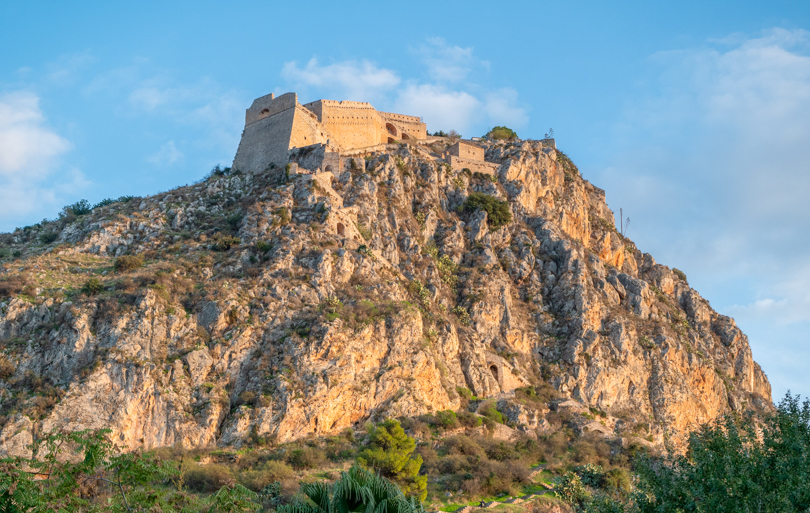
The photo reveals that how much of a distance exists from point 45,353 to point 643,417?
140 feet

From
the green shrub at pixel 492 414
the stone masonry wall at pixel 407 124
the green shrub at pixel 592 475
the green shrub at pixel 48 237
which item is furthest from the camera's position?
the stone masonry wall at pixel 407 124

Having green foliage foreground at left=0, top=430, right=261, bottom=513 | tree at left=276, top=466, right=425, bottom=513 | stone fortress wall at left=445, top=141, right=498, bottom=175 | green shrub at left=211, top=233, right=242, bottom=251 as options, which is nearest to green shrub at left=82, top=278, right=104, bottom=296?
green shrub at left=211, top=233, right=242, bottom=251

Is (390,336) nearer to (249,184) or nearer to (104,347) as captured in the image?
(104,347)

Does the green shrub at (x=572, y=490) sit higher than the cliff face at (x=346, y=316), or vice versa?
the cliff face at (x=346, y=316)

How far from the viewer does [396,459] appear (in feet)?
121

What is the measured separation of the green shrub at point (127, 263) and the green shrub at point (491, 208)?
98.0ft

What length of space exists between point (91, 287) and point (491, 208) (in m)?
35.7

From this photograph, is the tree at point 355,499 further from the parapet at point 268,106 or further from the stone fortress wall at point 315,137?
the parapet at point 268,106

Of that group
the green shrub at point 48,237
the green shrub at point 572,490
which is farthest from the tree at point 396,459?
the green shrub at point 48,237

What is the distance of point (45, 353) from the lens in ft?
129

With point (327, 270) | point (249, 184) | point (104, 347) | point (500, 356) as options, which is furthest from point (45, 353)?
point (500, 356)

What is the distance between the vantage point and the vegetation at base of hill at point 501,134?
291ft

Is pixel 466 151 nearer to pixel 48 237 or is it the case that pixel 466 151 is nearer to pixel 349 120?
pixel 349 120

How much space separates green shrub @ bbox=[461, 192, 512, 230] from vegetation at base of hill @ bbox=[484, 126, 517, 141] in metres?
23.0
